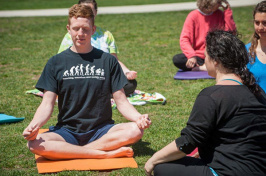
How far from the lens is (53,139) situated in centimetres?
434

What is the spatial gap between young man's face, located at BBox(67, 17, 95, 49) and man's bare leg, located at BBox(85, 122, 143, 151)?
0.97 meters

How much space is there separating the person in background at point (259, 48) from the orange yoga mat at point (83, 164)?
5.60 ft

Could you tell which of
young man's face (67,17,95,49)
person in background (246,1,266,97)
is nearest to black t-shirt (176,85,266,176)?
person in background (246,1,266,97)

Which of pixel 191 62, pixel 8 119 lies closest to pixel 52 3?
pixel 191 62

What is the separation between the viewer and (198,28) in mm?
8555

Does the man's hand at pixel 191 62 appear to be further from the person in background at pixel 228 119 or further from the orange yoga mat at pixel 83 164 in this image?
the person in background at pixel 228 119

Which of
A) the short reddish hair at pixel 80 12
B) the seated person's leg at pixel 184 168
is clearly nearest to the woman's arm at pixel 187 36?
the short reddish hair at pixel 80 12

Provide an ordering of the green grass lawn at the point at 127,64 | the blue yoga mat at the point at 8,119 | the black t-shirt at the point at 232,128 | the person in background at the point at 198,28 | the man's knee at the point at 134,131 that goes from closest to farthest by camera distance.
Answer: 1. the black t-shirt at the point at 232,128
2. the man's knee at the point at 134,131
3. the green grass lawn at the point at 127,64
4. the blue yoga mat at the point at 8,119
5. the person in background at the point at 198,28

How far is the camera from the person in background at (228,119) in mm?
3000

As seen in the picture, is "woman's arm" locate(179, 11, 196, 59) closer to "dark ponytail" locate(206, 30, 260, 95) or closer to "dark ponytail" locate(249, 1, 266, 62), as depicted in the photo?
"dark ponytail" locate(249, 1, 266, 62)

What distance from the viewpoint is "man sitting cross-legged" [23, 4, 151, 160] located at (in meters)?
4.42

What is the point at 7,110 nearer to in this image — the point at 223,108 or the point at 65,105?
the point at 65,105

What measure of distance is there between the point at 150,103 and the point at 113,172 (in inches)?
112

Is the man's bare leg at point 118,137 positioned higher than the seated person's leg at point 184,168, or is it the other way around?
the seated person's leg at point 184,168
